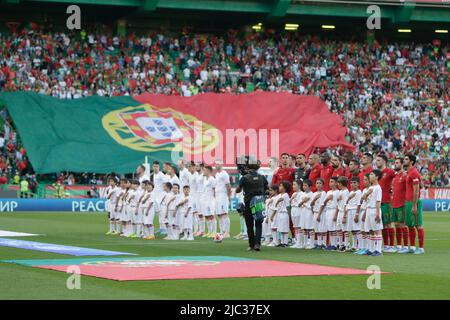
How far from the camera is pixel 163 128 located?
162 feet

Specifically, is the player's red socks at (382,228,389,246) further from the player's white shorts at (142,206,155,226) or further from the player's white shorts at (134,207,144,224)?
the player's white shorts at (134,207,144,224)

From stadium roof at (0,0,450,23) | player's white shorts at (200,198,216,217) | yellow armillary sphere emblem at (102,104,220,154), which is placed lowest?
player's white shorts at (200,198,216,217)

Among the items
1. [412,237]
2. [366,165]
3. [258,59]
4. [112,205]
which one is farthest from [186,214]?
[258,59]

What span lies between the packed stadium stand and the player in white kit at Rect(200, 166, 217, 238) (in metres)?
21.0

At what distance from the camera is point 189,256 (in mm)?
19219

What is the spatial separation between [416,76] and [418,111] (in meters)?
4.03

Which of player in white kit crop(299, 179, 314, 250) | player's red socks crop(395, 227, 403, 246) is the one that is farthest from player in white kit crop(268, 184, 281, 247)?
player's red socks crop(395, 227, 403, 246)

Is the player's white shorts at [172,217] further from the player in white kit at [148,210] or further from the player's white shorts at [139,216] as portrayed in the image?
the player's white shorts at [139,216]

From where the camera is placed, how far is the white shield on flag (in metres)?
48.8

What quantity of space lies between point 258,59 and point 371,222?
1515 inches

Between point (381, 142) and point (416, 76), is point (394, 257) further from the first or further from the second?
point (416, 76)

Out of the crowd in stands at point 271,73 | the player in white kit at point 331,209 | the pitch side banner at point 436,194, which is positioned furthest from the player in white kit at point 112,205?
the pitch side banner at point 436,194

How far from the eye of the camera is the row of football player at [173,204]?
86.4 feet

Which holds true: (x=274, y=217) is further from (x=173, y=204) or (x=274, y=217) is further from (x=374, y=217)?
(x=173, y=204)
